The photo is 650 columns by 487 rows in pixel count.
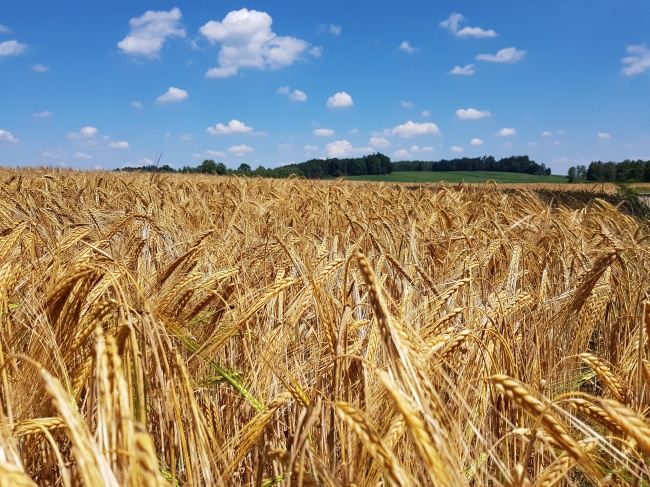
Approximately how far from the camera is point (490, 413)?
146 cm

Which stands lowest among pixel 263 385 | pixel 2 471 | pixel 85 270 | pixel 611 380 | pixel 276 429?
pixel 276 429

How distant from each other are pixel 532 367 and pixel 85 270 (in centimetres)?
144

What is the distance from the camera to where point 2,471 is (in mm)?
492

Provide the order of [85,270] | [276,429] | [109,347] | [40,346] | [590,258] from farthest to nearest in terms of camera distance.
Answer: [590,258]
[276,429]
[40,346]
[85,270]
[109,347]

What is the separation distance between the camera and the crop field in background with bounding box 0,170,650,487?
660mm

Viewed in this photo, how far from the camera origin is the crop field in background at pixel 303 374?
2.16ft

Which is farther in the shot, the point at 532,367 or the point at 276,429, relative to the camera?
the point at 532,367

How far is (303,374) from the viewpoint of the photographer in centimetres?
138

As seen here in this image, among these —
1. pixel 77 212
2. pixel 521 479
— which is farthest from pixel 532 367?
pixel 77 212

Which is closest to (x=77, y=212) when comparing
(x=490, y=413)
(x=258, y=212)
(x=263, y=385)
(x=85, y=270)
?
(x=258, y=212)

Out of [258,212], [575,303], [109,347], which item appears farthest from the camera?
[258,212]

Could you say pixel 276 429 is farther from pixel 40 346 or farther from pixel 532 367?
pixel 532 367

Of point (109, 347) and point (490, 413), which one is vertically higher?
point (109, 347)

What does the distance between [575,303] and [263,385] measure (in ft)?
3.54
